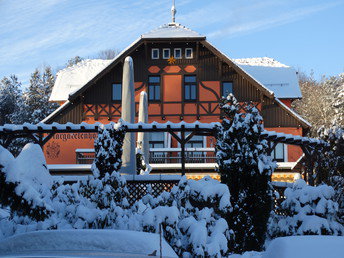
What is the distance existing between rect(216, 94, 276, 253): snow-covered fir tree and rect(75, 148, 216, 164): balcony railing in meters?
14.0

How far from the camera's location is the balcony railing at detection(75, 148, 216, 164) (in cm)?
2625

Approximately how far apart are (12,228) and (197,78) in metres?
22.9

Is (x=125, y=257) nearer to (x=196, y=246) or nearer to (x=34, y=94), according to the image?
(x=196, y=246)

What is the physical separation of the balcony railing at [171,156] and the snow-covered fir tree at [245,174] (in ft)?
46.1

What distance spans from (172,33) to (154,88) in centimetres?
338

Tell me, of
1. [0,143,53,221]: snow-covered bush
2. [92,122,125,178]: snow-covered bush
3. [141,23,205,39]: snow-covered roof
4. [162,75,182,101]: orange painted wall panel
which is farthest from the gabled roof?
[0,143,53,221]: snow-covered bush

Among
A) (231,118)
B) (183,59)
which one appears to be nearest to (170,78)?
(183,59)

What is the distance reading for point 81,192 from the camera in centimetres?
983

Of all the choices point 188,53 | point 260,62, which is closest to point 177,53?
point 188,53

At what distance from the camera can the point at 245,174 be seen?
1130 centimetres

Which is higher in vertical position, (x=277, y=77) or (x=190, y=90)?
(x=277, y=77)

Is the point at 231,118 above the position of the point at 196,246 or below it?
above

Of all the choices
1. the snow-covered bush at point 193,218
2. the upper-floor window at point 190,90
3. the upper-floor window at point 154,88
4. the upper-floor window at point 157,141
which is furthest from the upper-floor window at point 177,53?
the snow-covered bush at point 193,218

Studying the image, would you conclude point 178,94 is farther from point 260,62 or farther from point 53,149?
point 260,62
